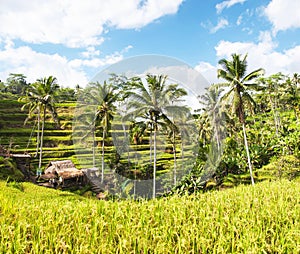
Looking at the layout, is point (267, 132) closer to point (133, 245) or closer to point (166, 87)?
point (166, 87)

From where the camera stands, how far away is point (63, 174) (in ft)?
69.9

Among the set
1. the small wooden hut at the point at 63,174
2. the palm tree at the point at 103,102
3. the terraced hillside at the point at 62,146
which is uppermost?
the palm tree at the point at 103,102

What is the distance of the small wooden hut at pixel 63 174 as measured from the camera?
70.2ft

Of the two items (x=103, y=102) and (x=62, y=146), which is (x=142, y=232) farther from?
(x=62, y=146)

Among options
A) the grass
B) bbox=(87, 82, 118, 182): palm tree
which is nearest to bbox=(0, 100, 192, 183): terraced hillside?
bbox=(87, 82, 118, 182): palm tree

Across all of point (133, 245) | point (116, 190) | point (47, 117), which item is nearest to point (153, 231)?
point (133, 245)

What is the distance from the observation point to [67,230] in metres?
3.02

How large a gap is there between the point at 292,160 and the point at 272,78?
1170cm

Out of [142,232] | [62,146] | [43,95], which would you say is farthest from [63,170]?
[142,232]

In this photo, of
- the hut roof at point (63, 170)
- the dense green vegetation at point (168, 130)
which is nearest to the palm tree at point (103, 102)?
the dense green vegetation at point (168, 130)

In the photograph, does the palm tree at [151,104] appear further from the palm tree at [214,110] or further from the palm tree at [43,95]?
the palm tree at [43,95]

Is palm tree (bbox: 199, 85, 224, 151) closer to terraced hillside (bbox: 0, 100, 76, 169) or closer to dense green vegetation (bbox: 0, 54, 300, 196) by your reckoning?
dense green vegetation (bbox: 0, 54, 300, 196)

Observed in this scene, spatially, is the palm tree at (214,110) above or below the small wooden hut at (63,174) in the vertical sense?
above

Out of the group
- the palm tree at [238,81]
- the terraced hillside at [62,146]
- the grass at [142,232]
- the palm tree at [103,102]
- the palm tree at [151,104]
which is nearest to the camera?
the grass at [142,232]
